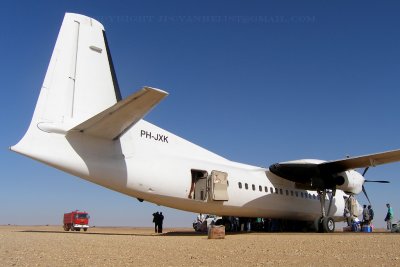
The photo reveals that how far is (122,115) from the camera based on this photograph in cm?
1132

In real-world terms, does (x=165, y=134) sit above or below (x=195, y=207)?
above

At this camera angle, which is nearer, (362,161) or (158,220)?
(362,161)

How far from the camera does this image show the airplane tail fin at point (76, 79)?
40.6ft

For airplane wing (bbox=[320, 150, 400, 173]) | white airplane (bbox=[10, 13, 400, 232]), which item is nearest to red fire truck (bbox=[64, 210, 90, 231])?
white airplane (bbox=[10, 13, 400, 232])

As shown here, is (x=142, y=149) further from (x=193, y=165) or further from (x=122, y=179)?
(x=193, y=165)

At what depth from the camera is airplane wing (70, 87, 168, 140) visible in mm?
9836

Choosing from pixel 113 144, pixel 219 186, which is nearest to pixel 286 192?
pixel 219 186

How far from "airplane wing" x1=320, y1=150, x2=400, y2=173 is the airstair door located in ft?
18.2

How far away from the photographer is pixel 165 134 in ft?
51.1

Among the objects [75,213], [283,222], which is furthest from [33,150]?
[75,213]

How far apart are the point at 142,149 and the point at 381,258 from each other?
9.00 meters

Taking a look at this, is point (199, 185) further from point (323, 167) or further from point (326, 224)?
point (326, 224)

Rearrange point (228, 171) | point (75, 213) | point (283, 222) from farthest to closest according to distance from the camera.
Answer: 1. point (75, 213)
2. point (283, 222)
3. point (228, 171)

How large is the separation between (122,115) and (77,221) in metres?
23.4
